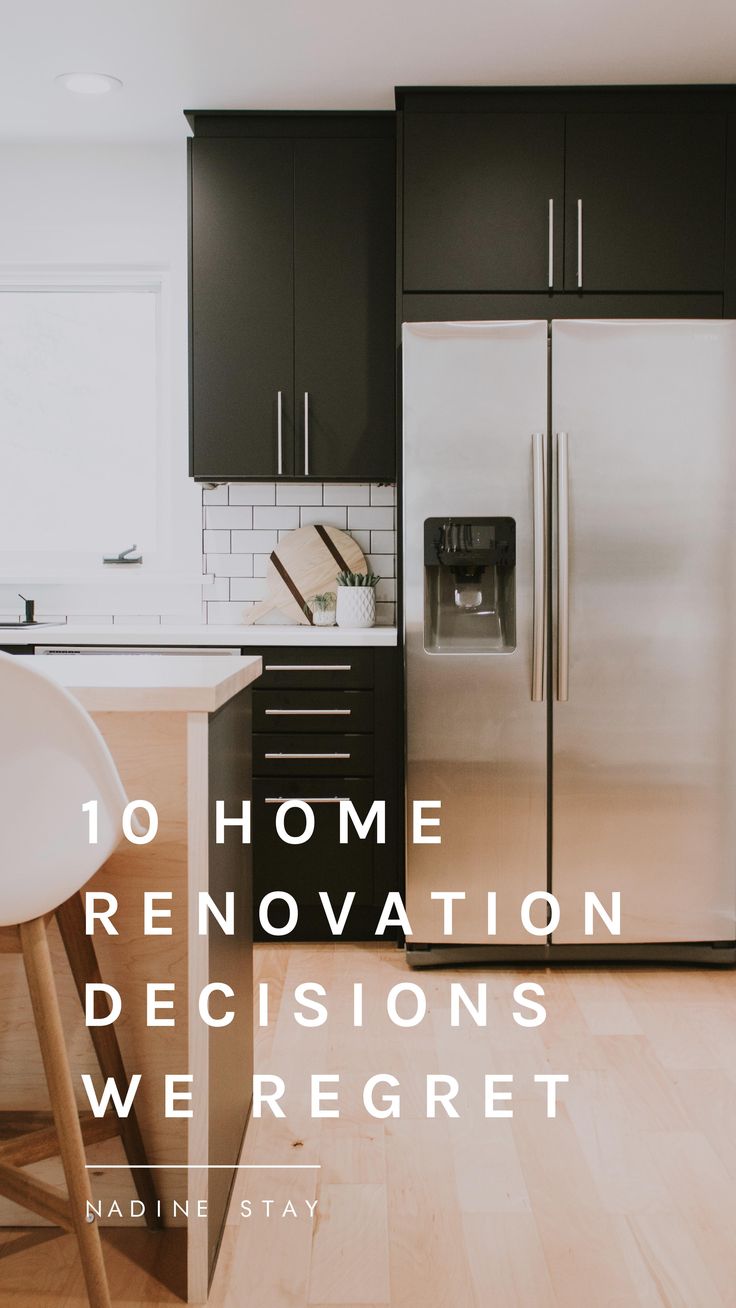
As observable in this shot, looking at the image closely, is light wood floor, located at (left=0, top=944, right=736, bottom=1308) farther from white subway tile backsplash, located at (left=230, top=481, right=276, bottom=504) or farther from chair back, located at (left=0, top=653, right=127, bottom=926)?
white subway tile backsplash, located at (left=230, top=481, right=276, bottom=504)

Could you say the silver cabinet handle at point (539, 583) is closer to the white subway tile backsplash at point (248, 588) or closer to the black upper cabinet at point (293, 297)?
the black upper cabinet at point (293, 297)

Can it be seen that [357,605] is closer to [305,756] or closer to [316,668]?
[316,668]

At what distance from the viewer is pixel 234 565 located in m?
3.74

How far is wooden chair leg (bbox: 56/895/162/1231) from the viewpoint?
163cm

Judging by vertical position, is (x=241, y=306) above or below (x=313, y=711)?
above

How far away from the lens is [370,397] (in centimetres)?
338

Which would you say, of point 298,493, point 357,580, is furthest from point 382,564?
point 298,493

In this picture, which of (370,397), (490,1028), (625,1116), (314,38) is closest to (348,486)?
(370,397)

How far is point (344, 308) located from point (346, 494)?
645mm

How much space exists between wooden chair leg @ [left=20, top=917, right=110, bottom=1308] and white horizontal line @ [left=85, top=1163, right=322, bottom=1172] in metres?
0.16

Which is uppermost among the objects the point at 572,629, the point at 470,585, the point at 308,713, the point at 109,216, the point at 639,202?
the point at 109,216

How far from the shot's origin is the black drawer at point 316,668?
125 inches

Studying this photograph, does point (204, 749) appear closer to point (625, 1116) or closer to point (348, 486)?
point (625, 1116)

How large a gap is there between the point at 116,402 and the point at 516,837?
210 cm
